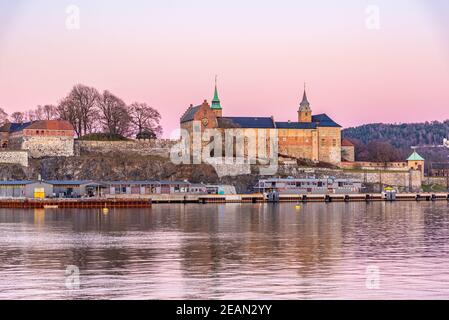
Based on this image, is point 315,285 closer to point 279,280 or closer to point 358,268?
point 279,280

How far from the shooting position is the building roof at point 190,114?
131 meters

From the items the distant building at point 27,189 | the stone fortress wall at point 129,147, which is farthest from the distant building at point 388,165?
the distant building at point 27,189

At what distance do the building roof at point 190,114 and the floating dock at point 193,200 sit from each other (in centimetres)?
2648

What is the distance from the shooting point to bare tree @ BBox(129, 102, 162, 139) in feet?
416

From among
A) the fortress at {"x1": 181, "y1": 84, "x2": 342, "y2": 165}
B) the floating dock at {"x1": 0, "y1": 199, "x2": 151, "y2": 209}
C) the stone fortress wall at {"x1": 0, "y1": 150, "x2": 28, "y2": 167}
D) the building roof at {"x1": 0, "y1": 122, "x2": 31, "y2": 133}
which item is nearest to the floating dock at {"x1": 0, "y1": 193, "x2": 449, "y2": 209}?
the floating dock at {"x1": 0, "y1": 199, "x2": 151, "y2": 209}

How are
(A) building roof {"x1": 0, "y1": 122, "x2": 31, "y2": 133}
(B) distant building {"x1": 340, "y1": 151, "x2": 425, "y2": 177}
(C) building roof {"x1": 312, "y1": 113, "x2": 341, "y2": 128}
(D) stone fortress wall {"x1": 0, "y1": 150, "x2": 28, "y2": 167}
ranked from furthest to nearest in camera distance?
(C) building roof {"x1": 312, "y1": 113, "x2": 341, "y2": 128}, (B) distant building {"x1": 340, "y1": 151, "x2": 425, "y2": 177}, (A) building roof {"x1": 0, "y1": 122, "x2": 31, "y2": 133}, (D) stone fortress wall {"x1": 0, "y1": 150, "x2": 28, "y2": 167}

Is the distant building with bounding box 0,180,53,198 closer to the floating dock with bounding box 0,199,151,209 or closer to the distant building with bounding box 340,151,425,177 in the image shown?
the floating dock with bounding box 0,199,151,209

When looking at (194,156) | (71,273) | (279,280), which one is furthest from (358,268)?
(194,156)

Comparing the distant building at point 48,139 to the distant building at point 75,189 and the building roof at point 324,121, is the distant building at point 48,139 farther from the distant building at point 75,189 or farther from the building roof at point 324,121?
the building roof at point 324,121

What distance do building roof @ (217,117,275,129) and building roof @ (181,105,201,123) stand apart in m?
4.25

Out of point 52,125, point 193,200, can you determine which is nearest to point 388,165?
point 193,200

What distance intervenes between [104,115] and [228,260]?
91955 millimetres

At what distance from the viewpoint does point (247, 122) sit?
135375 millimetres
